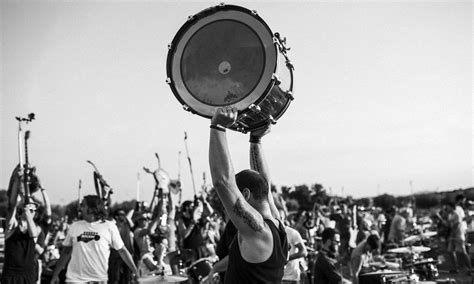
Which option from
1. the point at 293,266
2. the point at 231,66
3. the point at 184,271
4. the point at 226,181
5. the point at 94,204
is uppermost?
the point at 231,66

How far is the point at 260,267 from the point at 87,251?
14.1 feet

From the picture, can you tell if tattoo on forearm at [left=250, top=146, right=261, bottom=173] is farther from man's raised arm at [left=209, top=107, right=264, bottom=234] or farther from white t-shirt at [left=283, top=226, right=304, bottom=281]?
white t-shirt at [left=283, top=226, right=304, bottom=281]

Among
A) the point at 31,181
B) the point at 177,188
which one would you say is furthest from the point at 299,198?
the point at 31,181

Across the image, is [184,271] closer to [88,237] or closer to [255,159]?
[88,237]

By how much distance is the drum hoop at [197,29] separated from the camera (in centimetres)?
347

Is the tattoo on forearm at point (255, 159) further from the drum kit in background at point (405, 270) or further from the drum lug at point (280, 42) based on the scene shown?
the drum kit in background at point (405, 270)

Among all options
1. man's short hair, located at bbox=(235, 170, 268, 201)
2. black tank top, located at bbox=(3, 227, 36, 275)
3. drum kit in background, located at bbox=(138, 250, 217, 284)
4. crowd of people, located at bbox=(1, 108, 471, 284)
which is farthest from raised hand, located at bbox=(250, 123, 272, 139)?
black tank top, located at bbox=(3, 227, 36, 275)

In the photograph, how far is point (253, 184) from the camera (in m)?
3.55

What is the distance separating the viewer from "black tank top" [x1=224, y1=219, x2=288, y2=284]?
3281 millimetres

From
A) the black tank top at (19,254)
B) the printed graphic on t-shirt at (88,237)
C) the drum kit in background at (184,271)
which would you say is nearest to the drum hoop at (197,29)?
the drum kit in background at (184,271)

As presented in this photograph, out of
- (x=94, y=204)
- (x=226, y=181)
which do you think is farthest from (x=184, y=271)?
(x=226, y=181)

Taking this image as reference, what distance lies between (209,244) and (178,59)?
8.99 meters

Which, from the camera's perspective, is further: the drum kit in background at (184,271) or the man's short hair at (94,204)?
the drum kit in background at (184,271)

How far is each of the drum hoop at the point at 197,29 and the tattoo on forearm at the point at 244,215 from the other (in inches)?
25.9
